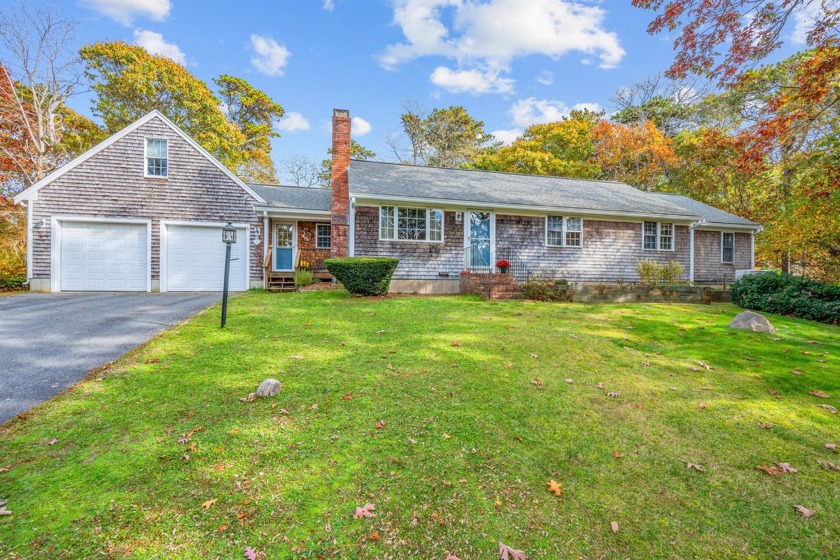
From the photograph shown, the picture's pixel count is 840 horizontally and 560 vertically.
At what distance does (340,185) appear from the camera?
41.6 ft

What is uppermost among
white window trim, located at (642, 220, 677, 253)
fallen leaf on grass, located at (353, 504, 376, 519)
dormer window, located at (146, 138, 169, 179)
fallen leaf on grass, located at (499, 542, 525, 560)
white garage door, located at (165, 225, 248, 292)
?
dormer window, located at (146, 138, 169, 179)

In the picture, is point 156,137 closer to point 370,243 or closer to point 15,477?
point 370,243

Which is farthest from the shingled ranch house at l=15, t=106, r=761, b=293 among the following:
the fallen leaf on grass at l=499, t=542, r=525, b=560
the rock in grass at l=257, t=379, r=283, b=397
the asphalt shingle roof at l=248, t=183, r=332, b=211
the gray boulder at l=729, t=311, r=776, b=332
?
the fallen leaf on grass at l=499, t=542, r=525, b=560

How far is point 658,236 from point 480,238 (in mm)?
7777

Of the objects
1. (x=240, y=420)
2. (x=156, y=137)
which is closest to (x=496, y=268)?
(x=240, y=420)

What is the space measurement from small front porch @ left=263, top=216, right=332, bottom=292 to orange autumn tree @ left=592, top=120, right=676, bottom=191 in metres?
21.6

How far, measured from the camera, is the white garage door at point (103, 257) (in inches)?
453

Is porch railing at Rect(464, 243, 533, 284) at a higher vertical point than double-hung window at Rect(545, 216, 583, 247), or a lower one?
lower

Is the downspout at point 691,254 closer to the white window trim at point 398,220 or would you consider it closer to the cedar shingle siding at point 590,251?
the cedar shingle siding at point 590,251

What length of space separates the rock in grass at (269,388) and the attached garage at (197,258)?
9.86 m

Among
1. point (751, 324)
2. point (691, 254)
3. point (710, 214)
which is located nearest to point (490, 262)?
point (751, 324)

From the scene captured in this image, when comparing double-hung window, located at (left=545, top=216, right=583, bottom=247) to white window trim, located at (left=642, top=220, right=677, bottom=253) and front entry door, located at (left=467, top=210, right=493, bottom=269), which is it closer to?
front entry door, located at (left=467, top=210, right=493, bottom=269)

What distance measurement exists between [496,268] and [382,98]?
1844 centimetres

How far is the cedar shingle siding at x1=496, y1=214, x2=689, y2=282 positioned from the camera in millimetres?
12961
